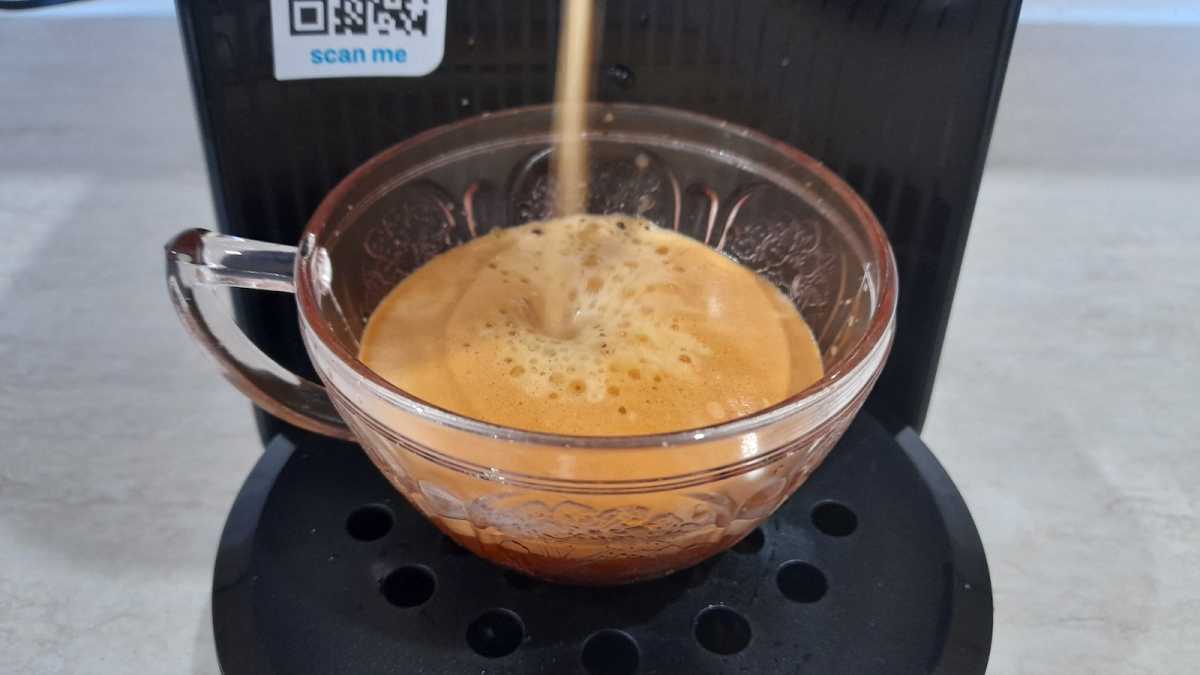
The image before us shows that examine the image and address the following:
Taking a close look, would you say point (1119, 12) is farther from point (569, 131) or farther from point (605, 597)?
point (605, 597)

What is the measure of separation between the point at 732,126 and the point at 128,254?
1.34ft

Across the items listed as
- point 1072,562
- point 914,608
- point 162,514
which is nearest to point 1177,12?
point 1072,562

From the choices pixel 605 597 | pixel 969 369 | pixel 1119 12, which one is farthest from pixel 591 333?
pixel 1119 12

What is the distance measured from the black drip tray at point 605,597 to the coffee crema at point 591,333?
0.06 m

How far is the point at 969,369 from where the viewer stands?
0.63 meters

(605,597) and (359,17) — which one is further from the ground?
(359,17)

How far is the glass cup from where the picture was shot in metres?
0.35

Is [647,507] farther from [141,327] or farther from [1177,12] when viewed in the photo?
[1177,12]

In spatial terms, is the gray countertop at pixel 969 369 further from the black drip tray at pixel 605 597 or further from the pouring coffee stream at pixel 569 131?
the pouring coffee stream at pixel 569 131

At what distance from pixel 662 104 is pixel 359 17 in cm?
13

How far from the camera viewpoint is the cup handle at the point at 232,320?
403mm

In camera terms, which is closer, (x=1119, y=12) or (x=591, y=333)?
(x=591, y=333)

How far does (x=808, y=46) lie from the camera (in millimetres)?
430

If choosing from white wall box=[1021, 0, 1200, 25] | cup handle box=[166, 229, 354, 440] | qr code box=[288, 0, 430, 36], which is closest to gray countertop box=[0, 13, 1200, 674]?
white wall box=[1021, 0, 1200, 25]
